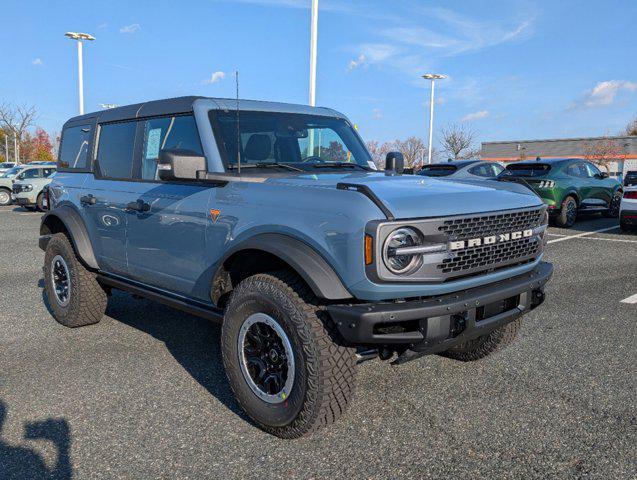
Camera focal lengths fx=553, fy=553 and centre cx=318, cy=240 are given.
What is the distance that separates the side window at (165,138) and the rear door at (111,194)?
0.20 metres

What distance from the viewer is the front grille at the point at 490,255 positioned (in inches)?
117

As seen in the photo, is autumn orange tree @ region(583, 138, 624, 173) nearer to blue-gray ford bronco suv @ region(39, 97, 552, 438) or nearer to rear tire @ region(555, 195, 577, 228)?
rear tire @ region(555, 195, 577, 228)

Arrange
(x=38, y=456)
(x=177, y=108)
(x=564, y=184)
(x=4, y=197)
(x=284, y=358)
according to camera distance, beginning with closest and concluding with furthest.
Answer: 1. (x=38, y=456)
2. (x=284, y=358)
3. (x=177, y=108)
4. (x=564, y=184)
5. (x=4, y=197)

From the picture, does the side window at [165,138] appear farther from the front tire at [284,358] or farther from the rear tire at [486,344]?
the rear tire at [486,344]

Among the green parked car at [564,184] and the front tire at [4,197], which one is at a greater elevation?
the green parked car at [564,184]

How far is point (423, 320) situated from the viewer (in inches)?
110

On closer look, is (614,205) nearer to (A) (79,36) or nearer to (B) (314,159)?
(B) (314,159)

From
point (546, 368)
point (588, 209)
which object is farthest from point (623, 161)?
point (546, 368)

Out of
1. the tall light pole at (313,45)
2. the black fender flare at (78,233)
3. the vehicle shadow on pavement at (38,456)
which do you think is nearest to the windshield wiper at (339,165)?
the black fender flare at (78,233)

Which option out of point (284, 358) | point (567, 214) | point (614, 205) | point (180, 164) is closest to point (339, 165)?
point (180, 164)

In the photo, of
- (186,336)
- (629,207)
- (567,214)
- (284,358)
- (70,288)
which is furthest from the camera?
(567,214)

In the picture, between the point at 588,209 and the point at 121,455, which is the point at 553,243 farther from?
the point at 121,455

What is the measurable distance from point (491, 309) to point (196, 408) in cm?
191

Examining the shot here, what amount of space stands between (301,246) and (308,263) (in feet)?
0.41
